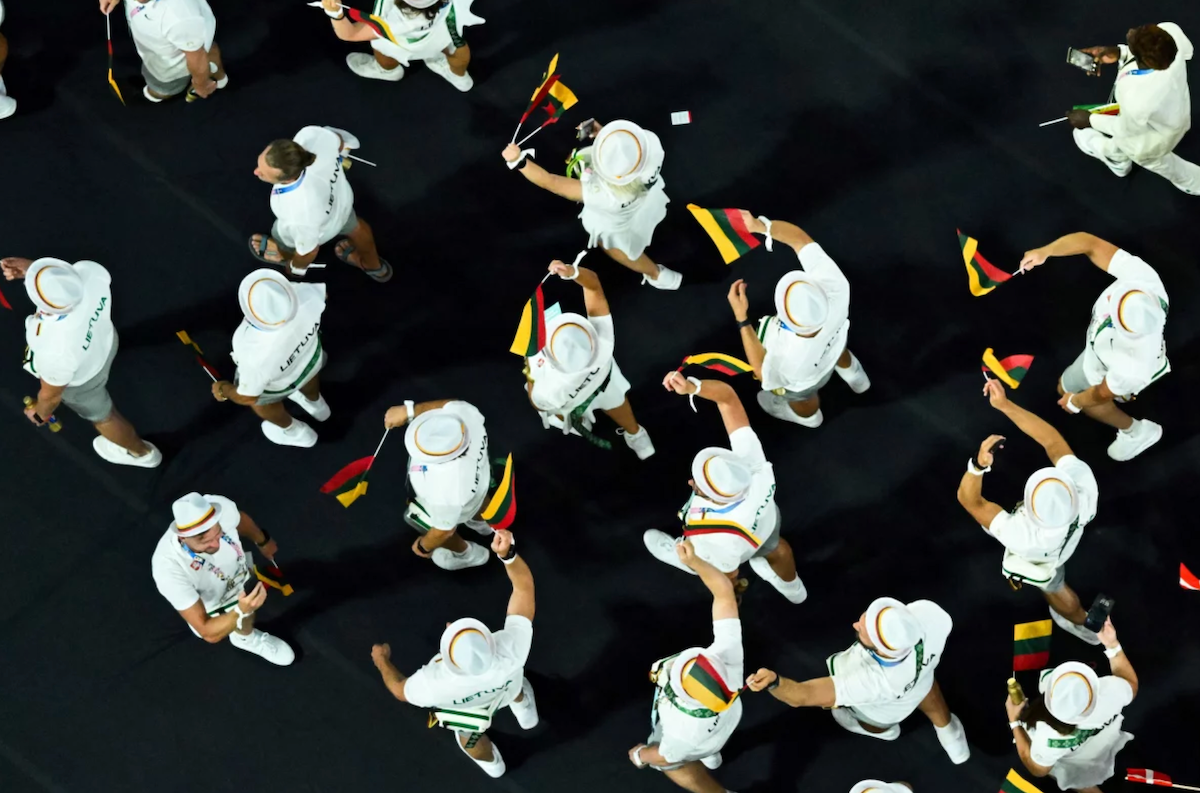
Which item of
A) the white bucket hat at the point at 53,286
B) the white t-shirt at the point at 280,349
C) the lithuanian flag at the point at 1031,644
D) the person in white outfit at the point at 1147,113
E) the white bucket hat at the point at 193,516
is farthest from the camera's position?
the person in white outfit at the point at 1147,113

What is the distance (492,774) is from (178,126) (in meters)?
4.46

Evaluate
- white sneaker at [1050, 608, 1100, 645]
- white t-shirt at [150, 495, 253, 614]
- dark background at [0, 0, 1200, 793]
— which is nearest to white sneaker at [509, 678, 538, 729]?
dark background at [0, 0, 1200, 793]

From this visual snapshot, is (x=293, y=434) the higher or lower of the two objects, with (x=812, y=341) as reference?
lower

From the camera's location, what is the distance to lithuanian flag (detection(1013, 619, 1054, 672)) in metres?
6.67

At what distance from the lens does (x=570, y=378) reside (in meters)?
6.40

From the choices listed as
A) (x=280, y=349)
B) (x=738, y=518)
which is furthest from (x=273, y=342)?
(x=738, y=518)

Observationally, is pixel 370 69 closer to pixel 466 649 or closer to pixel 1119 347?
pixel 466 649

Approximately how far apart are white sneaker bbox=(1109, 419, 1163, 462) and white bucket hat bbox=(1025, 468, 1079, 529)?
1275 mm

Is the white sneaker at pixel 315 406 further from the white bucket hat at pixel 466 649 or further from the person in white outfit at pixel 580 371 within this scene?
the white bucket hat at pixel 466 649

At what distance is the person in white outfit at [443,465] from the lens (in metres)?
6.22

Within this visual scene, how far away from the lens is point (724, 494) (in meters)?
6.09

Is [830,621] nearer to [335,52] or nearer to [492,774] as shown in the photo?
[492,774]

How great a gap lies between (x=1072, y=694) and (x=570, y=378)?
2837 mm

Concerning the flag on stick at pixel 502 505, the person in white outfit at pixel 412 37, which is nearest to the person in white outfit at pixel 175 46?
the person in white outfit at pixel 412 37
